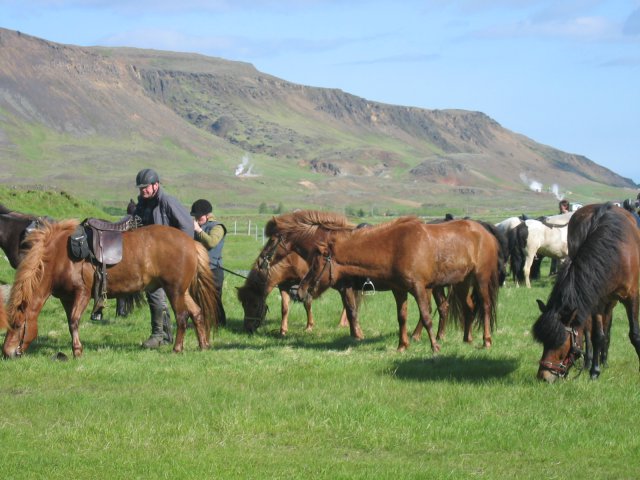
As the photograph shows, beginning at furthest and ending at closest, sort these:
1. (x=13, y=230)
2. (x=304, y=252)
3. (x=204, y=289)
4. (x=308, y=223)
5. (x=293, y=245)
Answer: (x=13, y=230) < (x=293, y=245) < (x=304, y=252) < (x=308, y=223) < (x=204, y=289)

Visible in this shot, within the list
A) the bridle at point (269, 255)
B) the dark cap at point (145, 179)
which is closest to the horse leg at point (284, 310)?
the bridle at point (269, 255)

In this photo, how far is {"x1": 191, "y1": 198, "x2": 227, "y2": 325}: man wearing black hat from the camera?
14883 mm

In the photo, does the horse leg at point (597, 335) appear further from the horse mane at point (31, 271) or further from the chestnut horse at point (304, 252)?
the horse mane at point (31, 271)

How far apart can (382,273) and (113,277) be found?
3758 mm

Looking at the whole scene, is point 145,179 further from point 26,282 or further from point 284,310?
point 284,310

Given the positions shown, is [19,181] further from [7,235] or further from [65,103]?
[7,235]

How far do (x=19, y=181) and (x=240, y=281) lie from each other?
11530cm

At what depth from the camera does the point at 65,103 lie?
631 ft

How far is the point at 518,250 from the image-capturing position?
25.6 meters

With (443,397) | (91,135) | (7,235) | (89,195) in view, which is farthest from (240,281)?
(91,135)

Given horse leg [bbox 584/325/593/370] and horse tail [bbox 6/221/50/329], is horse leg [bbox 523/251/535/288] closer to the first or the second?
horse leg [bbox 584/325/593/370]

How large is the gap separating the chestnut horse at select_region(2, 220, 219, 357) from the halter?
5.27 metres

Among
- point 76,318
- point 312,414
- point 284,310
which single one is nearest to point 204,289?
point 76,318

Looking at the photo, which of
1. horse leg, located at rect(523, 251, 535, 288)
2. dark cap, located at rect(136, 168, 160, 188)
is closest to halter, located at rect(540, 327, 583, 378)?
dark cap, located at rect(136, 168, 160, 188)
